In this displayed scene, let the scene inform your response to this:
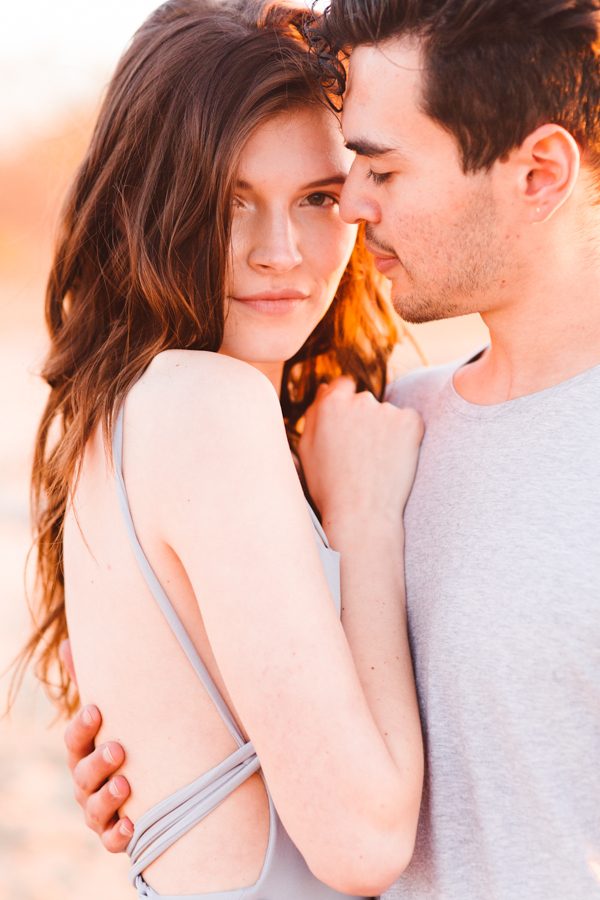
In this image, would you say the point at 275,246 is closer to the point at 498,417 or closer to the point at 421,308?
the point at 421,308

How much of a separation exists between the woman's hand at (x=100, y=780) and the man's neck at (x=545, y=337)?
1096mm

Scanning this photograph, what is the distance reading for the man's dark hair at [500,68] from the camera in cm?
204

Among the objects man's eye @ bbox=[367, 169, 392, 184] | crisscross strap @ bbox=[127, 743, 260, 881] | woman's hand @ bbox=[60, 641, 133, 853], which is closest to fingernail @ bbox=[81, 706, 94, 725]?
woman's hand @ bbox=[60, 641, 133, 853]

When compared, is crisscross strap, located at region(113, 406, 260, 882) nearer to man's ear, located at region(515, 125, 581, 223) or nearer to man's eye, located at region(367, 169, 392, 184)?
man's eye, located at region(367, 169, 392, 184)

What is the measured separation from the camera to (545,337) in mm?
2172

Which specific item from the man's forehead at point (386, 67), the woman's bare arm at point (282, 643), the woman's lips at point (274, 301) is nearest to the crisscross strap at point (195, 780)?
the woman's bare arm at point (282, 643)

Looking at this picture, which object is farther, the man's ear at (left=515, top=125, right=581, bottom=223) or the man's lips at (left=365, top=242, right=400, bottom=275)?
the man's lips at (left=365, top=242, right=400, bottom=275)

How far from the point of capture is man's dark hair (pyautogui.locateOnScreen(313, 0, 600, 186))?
2.04 metres

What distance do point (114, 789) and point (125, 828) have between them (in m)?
0.09

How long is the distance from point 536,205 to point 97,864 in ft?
13.0

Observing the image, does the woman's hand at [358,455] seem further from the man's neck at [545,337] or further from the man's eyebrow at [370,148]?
the man's eyebrow at [370,148]

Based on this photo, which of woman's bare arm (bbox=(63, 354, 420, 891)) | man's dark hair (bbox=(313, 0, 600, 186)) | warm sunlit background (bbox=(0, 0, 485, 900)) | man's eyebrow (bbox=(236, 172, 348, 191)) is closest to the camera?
woman's bare arm (bbox=(63, 354, 420, 891))

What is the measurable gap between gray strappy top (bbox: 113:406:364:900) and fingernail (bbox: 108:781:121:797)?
115mm

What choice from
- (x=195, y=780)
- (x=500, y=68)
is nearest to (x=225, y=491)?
(x=195, y=780)
